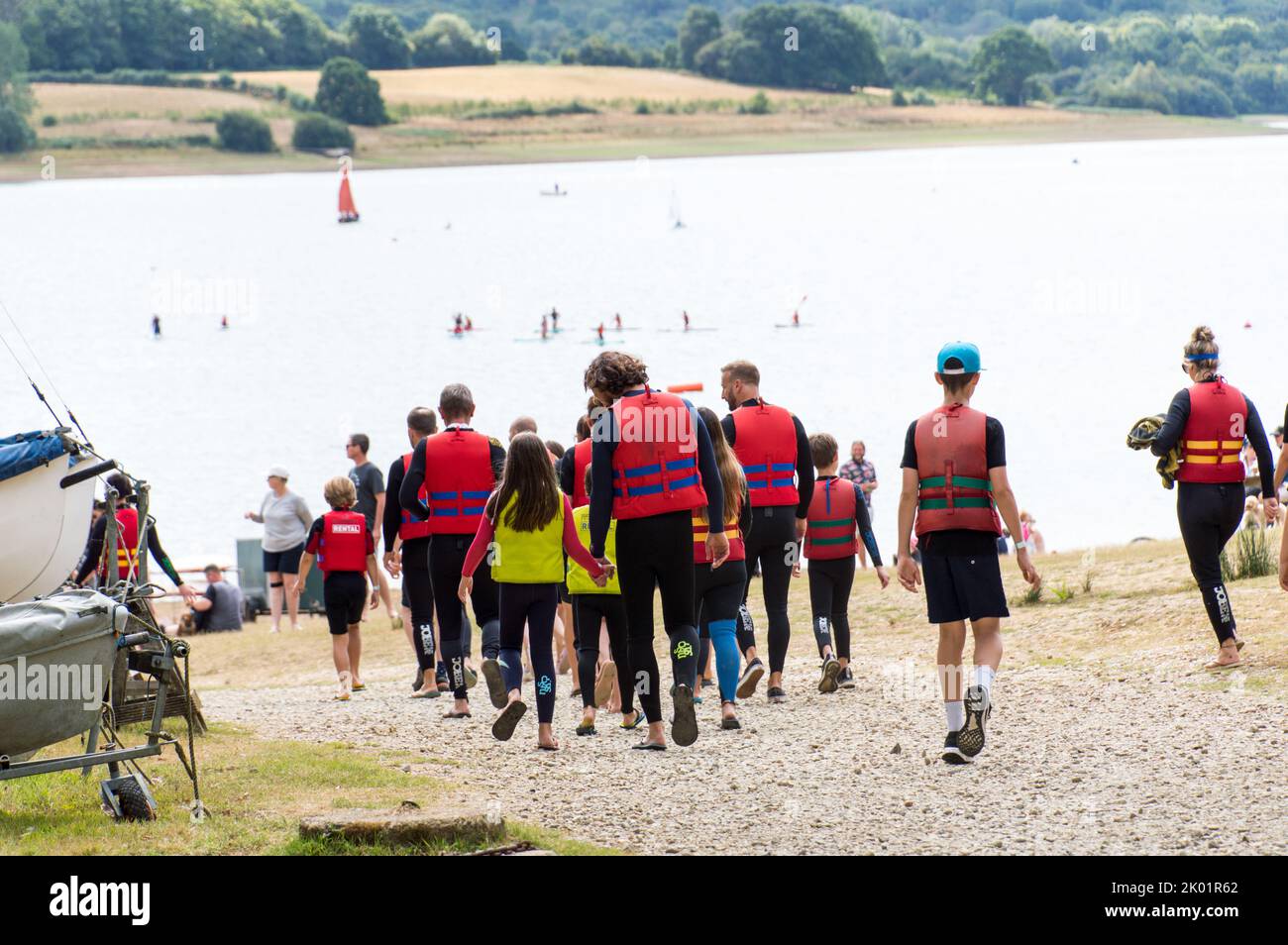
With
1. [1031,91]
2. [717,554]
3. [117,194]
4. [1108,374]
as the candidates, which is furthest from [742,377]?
[117,194]

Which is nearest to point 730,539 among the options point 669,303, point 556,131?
point 669,303

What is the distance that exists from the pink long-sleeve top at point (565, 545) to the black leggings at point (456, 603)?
10.1 inches

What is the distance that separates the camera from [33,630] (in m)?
6.81

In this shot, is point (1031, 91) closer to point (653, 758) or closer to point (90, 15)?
point (90, 15)

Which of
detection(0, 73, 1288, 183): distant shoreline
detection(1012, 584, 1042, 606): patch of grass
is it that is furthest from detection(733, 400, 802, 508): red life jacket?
detection(0, 73, 1288, 183): distant shoreline

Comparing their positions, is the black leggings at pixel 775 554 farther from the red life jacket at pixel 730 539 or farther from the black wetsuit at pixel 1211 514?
the black wetsuit at pixel 1211 514

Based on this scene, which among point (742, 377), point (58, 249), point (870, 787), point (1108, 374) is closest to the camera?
point (870, 787)

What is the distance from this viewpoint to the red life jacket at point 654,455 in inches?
303

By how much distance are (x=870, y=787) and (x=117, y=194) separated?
172443mm

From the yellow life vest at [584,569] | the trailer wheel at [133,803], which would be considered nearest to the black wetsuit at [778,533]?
the yellow life vest at [584,569]

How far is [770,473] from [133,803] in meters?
3.99

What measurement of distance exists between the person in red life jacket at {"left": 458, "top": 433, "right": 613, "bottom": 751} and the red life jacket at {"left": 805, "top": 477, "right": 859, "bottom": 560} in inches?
94.6

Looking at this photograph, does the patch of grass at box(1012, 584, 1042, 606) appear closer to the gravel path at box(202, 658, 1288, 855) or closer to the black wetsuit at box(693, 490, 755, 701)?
the gravel path at box(202, 658, 1288, 855)
